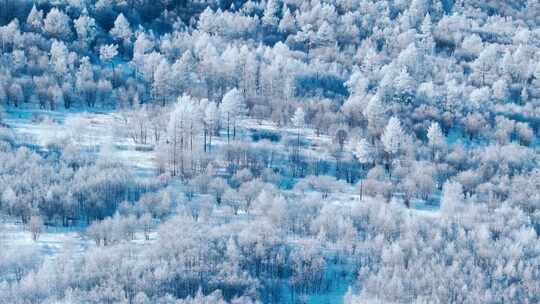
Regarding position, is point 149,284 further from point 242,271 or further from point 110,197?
point 110,197

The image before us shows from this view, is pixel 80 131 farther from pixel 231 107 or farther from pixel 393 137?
pixel 393 137

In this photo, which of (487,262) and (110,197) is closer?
(487,262)

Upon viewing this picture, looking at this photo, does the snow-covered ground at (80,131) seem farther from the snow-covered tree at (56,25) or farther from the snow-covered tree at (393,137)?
the snow-covered tree at (393,137)

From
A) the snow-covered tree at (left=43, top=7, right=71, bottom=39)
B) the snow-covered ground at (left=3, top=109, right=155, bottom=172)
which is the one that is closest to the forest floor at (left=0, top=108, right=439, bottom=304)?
the snow-covered ground at (left=3, top=109, right=155, bottom=172)

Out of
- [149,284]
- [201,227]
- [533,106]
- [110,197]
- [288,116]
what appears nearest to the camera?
[149,284]

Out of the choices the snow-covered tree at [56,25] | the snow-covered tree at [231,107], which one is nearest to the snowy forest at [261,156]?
the snow-covered tree at [56,25]

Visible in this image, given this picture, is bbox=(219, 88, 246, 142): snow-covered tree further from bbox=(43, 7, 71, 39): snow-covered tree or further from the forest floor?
bbox=(43, 7, 71, 39): snow-covered tree

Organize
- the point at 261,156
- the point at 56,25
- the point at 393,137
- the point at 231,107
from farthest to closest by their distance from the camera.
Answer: the point at 56,25
the point at 231,107
the point at 393,137
the point at 261,156

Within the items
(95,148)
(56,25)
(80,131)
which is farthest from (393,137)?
(56,25)

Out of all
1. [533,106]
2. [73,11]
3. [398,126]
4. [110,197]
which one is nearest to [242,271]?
[110,197]
